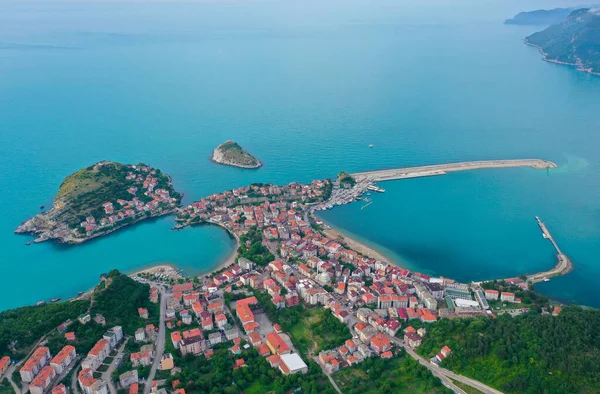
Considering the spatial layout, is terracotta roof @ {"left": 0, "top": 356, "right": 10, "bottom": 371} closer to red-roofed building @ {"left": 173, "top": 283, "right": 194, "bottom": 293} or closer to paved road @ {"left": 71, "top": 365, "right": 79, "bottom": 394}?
paved road @ {"left": 71, "top": 365, "right": 79, "bottom": 394}

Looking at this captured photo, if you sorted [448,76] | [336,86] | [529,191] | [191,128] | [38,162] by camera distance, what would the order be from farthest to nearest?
1. [448,76]
2. [336,86]
3. [191,128]
4. [38,162]
5. [529,191]

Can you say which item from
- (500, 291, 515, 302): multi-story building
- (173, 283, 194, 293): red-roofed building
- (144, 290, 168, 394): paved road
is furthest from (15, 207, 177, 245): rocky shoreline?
(500, 291, 515, 302): multi-story building

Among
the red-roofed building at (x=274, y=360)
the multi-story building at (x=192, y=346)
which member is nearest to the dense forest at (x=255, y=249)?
the multi-story building at (x=192, y=346)

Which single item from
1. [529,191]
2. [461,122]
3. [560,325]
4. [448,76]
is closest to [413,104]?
[461,122]

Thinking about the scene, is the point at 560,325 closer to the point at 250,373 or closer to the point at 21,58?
the point at 250,373

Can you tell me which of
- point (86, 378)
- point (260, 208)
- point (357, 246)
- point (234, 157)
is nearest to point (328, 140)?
point (234, 157)

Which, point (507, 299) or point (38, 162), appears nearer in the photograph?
point (507, 299)
